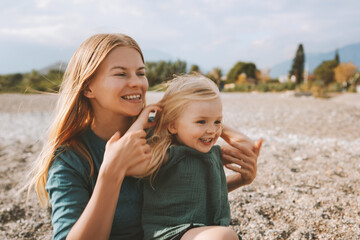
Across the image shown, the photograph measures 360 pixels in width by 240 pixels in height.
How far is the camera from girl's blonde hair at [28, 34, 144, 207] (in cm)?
188

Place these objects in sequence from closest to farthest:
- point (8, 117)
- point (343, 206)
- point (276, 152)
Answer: point (343, 206), point (276, 152), point (8, 117)

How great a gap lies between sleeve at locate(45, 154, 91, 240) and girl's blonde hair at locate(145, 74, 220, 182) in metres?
0.42

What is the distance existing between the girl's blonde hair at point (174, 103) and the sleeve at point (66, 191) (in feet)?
1.37

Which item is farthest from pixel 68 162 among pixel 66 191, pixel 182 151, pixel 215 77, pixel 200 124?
pixel 215 77

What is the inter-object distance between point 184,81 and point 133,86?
0.38m

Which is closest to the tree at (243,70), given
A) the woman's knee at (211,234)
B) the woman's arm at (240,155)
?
the woman's arm at (240,155)

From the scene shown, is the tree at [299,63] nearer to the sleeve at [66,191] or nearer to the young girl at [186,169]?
the young girl at [186,169]

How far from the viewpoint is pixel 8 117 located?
11742 mm

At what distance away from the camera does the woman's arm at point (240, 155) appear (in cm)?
227

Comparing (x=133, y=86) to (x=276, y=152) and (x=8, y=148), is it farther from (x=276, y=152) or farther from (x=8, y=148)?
(x=8, y=148)

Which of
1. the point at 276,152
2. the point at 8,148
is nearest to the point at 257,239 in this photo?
the point at 276,152

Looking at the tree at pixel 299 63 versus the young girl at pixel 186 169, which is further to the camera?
the tree at pixel 299 63

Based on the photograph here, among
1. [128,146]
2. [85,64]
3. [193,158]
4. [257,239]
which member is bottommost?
[257,239]

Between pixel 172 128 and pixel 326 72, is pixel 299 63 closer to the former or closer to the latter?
pixel 326 72
